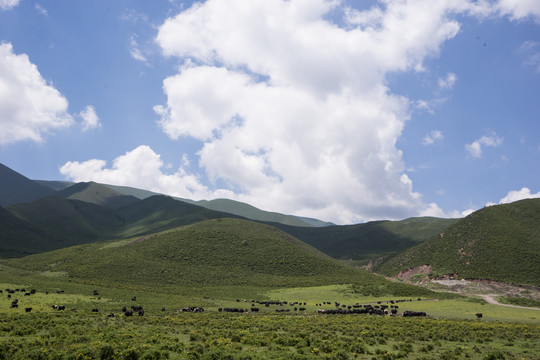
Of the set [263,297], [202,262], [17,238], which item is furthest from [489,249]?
[17,238]

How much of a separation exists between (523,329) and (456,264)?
81.9 metres

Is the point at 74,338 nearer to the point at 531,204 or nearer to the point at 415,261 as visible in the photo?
the point at 415,261

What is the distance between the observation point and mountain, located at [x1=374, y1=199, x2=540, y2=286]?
98750 mm

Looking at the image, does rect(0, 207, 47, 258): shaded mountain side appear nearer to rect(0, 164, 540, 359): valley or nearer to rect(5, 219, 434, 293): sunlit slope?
rect(0, 164, 540, 359): valley

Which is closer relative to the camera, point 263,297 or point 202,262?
point 263,297

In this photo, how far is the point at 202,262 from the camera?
4786 inches

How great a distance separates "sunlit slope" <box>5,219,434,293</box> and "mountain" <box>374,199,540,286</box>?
84.6ft

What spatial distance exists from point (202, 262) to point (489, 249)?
3883 inches

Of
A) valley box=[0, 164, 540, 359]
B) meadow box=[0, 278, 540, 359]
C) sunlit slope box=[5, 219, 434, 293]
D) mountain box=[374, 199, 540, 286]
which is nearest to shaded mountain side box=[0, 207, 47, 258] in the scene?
valley box=[0, 164, 540, 359]

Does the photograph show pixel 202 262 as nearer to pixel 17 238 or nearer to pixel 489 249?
pixel 489 249

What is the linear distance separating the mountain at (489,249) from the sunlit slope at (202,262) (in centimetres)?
2578

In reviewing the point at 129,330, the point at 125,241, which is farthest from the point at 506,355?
the point at 125,241

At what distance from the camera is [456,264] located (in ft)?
369

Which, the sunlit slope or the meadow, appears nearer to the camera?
the meadow
